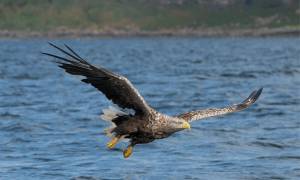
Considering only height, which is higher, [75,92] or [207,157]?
[207,157]

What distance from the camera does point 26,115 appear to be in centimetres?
2998

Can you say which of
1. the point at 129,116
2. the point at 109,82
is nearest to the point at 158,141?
the point at 129,116

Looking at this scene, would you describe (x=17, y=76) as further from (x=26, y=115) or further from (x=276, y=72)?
(x=26, y=115)

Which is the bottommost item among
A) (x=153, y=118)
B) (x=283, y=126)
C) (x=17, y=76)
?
(x=17, y=76)

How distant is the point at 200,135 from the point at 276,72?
29957 mm

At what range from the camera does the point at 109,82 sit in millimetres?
15133

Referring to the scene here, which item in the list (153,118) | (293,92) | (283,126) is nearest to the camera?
(153,118)

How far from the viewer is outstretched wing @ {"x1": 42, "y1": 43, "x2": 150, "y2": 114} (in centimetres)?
1483

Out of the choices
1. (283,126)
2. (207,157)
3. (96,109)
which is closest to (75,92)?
(96,109)

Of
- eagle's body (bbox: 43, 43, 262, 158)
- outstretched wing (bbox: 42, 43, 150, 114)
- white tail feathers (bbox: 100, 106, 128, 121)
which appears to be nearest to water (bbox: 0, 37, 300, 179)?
outstretched wing (bbox: 42, 43, 150, 114)

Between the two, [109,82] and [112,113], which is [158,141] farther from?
[109,82]

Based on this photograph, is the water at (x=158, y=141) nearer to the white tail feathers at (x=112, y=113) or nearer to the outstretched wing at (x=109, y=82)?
the outstretched wing at (x=109, y=82)

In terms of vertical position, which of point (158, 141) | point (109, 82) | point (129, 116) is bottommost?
point (158, 141)

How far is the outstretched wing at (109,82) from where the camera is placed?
48.6 feet
